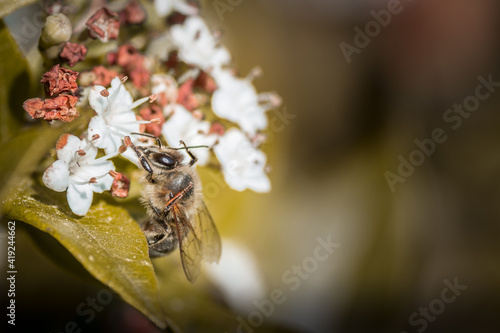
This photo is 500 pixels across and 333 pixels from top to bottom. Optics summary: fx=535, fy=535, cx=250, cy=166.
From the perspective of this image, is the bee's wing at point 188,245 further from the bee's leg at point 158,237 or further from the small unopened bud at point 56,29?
the small unopened bud at point 56,29

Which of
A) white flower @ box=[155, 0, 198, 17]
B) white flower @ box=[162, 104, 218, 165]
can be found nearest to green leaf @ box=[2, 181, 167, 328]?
white flower @ box=[162, 104, 218, 165]

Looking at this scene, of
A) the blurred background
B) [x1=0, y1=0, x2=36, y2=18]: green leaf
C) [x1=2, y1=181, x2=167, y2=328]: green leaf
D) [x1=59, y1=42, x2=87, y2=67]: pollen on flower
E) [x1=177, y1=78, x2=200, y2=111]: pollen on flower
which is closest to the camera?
[x1=2, y1=181, x2=167, y2=328]: green leaf

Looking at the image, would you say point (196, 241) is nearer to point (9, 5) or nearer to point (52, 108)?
point (52, 108)

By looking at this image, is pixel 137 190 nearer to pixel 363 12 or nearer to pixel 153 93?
pixel 153 93

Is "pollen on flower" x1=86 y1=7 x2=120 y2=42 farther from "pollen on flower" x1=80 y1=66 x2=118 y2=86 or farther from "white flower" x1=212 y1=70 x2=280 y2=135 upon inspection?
"white flower" x1=212 y1=70 x2=280 y2=135

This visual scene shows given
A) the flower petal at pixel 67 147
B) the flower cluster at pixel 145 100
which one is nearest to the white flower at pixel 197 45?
the flower cluster at pixel 145 100

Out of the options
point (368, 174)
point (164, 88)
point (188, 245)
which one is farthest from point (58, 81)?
point (368, 174)
